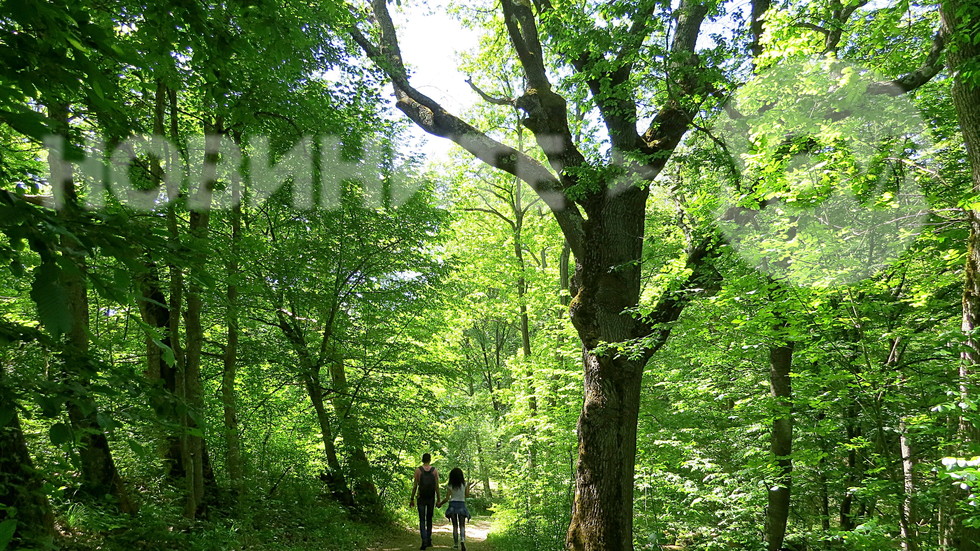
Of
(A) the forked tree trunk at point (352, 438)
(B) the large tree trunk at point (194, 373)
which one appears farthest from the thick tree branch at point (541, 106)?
(A) the forked tree trunk at point (352, 438)

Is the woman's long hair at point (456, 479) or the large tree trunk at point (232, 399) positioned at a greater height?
the large tree trunk at point (232, 399)

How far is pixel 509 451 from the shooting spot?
691 inches

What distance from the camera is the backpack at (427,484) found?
805 centimetres

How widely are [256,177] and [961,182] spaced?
824cm

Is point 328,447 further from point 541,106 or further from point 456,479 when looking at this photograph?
point 541,106

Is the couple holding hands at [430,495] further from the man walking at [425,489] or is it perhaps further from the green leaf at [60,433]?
the green leaf at [60,433]

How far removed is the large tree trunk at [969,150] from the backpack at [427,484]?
630cm

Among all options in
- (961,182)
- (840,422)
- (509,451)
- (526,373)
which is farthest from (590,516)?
(509,451)

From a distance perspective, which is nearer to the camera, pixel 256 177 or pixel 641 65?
pixel 641 65

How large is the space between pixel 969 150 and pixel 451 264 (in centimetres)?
781

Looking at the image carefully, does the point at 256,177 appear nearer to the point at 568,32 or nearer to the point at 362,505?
the point at 568,32

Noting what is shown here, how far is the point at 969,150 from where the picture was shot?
3.94 m

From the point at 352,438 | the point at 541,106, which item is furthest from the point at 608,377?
the point at 352,438

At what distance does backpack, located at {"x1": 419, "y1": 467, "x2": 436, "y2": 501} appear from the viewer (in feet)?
26.4
